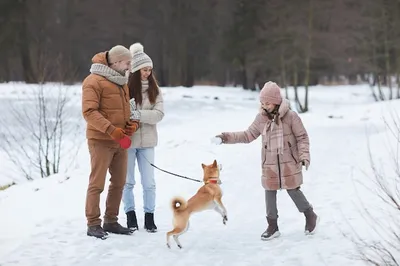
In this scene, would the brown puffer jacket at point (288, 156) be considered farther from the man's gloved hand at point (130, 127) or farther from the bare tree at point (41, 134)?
the bare tree at point (41, 134)

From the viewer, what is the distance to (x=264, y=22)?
36344mm

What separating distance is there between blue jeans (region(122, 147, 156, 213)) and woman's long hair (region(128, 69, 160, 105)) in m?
0.61

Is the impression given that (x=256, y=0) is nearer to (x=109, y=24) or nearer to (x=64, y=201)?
(x=109, y=24)

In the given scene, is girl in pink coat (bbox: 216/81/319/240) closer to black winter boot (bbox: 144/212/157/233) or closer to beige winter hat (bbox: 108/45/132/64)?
black winter boot (bbox: 144/212/157/233)

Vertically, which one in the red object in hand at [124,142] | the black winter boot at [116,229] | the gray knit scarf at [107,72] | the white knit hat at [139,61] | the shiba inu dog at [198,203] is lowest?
the black winter boot at [116,229]

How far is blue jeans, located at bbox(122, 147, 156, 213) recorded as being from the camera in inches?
267

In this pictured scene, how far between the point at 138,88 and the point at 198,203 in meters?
1.61

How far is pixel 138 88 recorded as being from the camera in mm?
6727

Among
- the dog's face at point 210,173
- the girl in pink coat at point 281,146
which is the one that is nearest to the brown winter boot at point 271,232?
the girl in pink coat at point 281,146

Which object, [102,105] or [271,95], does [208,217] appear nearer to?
[271,95]

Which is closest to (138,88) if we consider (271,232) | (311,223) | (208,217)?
(208,217)

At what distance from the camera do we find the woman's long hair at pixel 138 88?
673 centimetres

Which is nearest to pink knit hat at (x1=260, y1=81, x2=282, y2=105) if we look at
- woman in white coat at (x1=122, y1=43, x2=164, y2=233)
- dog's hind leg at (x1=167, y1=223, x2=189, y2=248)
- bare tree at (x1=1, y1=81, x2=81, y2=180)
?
woman in white coat at (x1=122, y1=43, x2=164, y2=233)

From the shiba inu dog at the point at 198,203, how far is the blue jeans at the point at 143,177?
746mm
